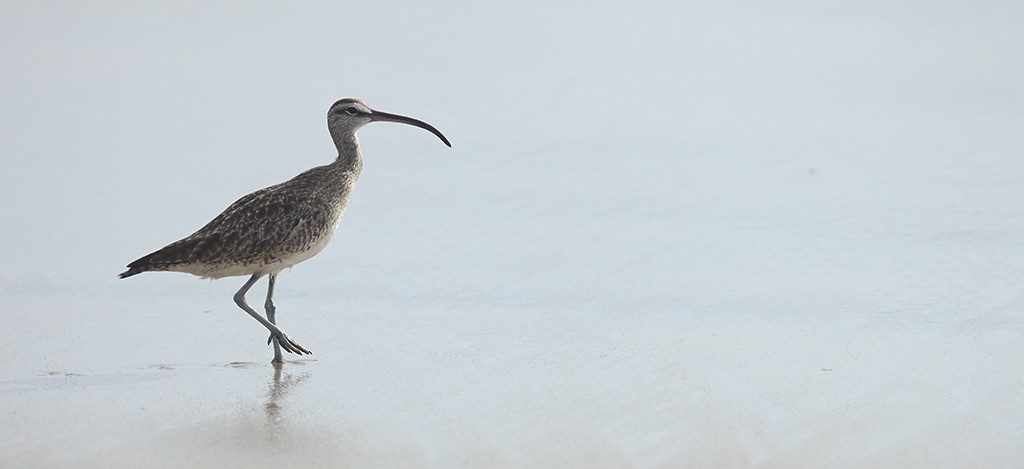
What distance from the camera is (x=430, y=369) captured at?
7.46 metres

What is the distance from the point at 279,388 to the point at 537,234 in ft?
10.8

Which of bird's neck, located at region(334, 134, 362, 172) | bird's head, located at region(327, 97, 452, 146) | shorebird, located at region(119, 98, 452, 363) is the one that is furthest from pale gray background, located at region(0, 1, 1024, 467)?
bird's head, located at region(327, 97, 452, 146)

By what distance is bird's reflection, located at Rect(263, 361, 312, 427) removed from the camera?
683cm

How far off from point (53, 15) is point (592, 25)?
5.74 metres

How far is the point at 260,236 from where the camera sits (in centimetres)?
834

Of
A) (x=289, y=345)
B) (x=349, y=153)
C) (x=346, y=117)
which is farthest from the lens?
(x=346, y=117)

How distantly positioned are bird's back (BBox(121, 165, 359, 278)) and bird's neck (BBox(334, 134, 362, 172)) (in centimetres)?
40

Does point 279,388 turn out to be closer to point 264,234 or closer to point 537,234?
point 264,234

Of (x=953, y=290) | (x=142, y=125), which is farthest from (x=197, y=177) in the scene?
(x=953, y=290)

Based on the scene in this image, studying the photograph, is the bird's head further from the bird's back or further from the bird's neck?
the bird's back

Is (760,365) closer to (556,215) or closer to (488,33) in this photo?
(556,215)


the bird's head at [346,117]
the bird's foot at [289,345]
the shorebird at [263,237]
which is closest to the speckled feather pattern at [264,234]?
the shorebird at [263,237]

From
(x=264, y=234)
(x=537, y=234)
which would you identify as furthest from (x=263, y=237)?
(x=537, y=234)

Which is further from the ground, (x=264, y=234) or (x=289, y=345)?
(x=264, y=234)
